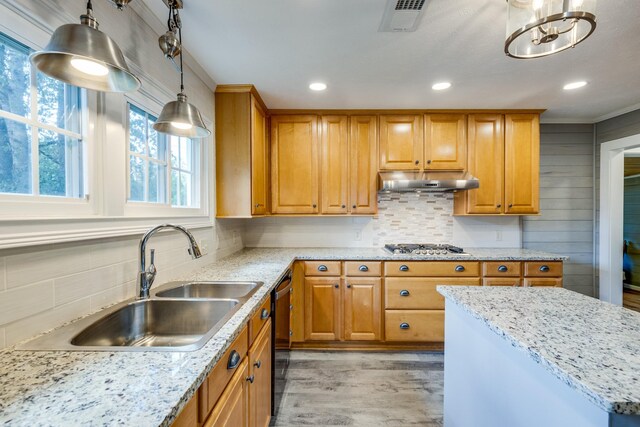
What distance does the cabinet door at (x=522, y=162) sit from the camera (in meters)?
2.86

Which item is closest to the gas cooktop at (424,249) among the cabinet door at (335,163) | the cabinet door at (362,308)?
the cabinet door at (362,308)

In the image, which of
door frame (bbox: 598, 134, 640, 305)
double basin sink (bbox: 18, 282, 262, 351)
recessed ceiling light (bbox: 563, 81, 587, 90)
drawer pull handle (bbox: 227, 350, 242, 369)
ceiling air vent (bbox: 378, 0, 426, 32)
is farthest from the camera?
door frame (bbox: 598, 134, 640, 305)

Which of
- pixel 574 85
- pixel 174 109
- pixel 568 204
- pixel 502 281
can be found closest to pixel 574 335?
pixel 174 109

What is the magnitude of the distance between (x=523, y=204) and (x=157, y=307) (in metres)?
3.29

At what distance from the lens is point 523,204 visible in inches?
113

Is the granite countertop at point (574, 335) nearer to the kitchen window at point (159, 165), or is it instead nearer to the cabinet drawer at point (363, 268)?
the cabinet drawer at point (363, 268)

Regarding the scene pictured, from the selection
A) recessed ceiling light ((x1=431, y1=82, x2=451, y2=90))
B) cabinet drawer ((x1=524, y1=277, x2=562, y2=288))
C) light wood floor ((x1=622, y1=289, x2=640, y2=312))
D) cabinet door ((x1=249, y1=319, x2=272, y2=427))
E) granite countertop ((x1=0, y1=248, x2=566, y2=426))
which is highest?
recessed ceiling light ((x1=431, y1=82, x2=451, y2=90))

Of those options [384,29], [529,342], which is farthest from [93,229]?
[384,29]

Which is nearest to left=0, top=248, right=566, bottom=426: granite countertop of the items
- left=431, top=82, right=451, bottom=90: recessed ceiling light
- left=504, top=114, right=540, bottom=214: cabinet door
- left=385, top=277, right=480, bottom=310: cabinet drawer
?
left=385, top=277, right=480, bottom=310: cabinet drawer

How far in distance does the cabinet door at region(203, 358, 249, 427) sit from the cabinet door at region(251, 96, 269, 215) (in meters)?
1.48

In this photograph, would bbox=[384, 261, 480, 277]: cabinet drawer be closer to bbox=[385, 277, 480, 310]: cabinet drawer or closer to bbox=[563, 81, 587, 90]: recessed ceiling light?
bbox=[385, 277, 480, 310]: cabinet drawer

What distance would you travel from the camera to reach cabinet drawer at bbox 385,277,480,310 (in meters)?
2.59

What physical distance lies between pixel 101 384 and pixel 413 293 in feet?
7.87

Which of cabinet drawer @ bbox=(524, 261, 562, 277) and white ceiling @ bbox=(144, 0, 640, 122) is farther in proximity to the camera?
cabinet drawer @ bbox=(524, 261, 562, 277)
